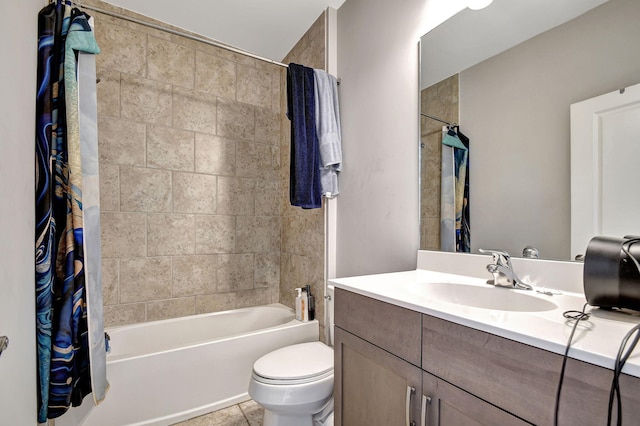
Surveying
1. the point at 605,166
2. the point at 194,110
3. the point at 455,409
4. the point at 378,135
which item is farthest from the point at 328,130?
the point at 455,409

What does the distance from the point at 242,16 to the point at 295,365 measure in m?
2.25

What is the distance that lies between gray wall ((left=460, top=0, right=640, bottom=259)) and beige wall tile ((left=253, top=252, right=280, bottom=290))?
1.81 meters

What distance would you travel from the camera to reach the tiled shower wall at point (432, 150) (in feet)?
4.20

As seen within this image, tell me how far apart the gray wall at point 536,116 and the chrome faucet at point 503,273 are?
78 mm

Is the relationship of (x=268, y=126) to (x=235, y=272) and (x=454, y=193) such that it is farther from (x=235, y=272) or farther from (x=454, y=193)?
(x=454, y=193)

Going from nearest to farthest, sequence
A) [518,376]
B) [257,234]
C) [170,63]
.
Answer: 1. [518,376]
2. [170,63]
3. [257,234]

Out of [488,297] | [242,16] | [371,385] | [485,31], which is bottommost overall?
[371,385]

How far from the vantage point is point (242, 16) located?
200 cm

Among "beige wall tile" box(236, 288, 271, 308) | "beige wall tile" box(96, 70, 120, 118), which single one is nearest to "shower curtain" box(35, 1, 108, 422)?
"beige wall tile" box(96, 70, 120, 118)

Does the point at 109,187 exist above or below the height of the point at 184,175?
below

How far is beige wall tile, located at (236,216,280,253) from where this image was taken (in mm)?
2473

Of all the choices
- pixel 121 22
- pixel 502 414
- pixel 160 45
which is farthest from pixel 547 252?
pixel 121 22

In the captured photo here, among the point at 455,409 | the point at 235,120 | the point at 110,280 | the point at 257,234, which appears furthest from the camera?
the point at 257,234

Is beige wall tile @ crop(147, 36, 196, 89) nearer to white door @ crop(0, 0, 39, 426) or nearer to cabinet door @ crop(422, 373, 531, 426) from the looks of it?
white door @ crop(0, 0, 39, 426)
